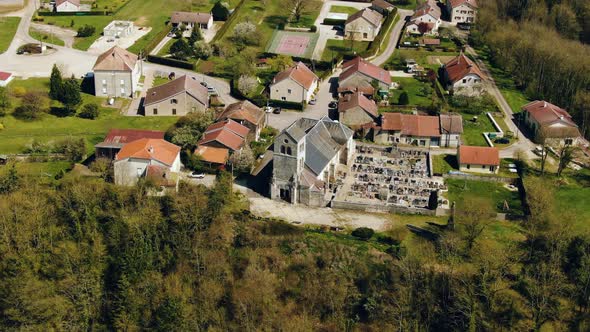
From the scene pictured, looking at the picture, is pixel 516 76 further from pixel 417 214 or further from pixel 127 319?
pixel 127 319

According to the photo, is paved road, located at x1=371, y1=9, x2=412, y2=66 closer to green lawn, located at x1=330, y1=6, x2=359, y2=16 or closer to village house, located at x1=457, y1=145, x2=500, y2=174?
green lawn, located at x1=330, y1=6, x2=359, y2=16

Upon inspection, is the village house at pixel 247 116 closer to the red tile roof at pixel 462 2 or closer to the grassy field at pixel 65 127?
the grassy field at pixel 65 127

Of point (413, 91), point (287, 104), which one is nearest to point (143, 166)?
point (287, 104)

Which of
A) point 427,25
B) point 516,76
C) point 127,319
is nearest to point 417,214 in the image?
point 127,319

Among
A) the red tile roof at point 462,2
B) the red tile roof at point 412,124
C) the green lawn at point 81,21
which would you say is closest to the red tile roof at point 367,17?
the red tile roof at point 462,2

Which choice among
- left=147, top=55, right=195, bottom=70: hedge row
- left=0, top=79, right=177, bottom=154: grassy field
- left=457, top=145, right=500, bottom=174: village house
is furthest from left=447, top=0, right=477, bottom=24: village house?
left=0, top=79, right=177, bottom=154: grassy field
